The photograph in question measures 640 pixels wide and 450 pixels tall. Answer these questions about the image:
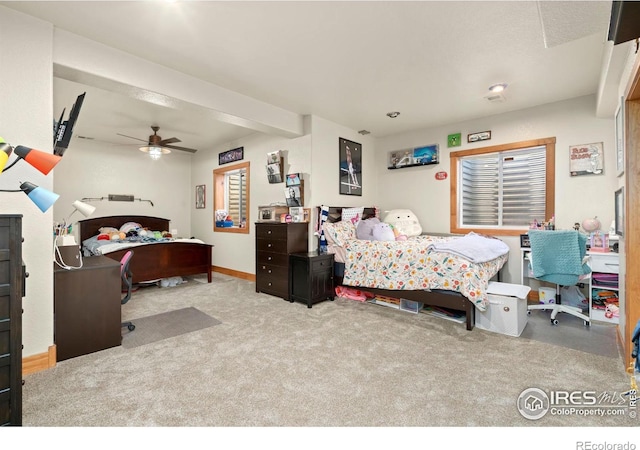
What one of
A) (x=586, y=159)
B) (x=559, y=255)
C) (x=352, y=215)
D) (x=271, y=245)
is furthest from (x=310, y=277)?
(x=586, y=159)

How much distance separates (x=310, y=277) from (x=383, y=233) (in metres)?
1.18

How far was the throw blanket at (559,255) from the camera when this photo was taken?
3.11m

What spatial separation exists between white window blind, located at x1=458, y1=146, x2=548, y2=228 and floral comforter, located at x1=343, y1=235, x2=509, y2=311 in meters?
1.02

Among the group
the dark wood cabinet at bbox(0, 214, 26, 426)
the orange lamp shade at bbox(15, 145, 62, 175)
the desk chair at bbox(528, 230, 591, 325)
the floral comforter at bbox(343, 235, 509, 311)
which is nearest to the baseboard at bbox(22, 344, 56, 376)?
the dark wood cabinet at bbox(0, 214, 26, 426)

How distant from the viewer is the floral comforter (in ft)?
10.1

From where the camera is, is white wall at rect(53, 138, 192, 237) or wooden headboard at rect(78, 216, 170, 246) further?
wooden headboard at rect(78, 216, 170, 246)

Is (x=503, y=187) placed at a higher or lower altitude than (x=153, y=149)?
lower

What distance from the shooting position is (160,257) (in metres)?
4.86

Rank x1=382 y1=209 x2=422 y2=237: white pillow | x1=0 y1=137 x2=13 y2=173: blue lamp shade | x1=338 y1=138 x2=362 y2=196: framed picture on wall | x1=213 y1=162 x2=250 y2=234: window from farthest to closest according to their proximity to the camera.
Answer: x1=213 y1=162 x2=250 y2=234: window → x1=338 y1=138 x2=362 y2=196: framed picture on wall → x1=382 y1=209 x2=422 y2=237: white pillow → x1=0 y1=137 x2=13 y2=173: blue lamp shade

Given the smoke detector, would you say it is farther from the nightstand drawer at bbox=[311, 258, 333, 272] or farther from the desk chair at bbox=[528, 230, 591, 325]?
the nightstand drawer at bbox=[311, 258, 333, 272]

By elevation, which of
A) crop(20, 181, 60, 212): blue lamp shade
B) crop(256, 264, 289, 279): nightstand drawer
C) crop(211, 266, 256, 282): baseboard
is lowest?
crop(211, 266, 256, 282): baseboard

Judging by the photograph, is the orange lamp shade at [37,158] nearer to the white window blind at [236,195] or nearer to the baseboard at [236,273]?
the baseboard at [236,273]

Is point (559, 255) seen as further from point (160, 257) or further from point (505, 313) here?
point (160, 257)

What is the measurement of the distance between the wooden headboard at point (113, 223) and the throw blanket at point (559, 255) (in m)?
6.46
